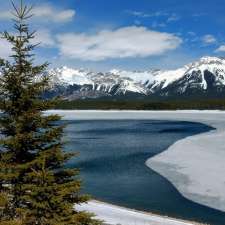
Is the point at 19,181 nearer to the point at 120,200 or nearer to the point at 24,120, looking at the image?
the point at 24,120

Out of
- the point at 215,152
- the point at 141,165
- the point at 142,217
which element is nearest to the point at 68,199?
the point at 142,217

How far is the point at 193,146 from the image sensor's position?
245 ft

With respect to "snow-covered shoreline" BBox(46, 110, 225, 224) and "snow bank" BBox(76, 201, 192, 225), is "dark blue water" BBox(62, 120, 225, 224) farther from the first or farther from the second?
"snow bank" BBox(76, 201, 192, 225)

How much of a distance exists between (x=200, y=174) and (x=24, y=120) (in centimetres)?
3900

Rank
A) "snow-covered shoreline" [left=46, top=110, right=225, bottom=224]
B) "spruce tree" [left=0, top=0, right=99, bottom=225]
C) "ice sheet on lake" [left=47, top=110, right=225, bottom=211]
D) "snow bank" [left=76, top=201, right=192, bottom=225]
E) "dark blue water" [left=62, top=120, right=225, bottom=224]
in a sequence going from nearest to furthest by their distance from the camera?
"spruce tree" [left=0, top=0, right=99, bottom=225] < "snow bank" [left=76, top=201, right=192, bottom=225] < "dark blue water" [left=62, top=120, right=225, bottom=224] < "snow-covered shoreline" [left=46, top=110, right=225, bottom=224] < "ice sheet on lake" [left=47, top=110, right=225, bottom=211]

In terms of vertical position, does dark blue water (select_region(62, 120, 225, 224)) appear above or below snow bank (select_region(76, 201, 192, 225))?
below

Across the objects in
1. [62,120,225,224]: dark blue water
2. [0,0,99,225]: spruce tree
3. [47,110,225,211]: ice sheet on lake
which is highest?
[0,0,99,225]: spruce tree

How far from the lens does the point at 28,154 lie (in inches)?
565

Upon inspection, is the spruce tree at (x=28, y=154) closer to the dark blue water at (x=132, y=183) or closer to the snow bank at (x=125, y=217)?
the dark blue water at (x=132, y=183)

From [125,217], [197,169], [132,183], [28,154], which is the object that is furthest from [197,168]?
[28,154]

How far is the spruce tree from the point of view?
13.4 meters

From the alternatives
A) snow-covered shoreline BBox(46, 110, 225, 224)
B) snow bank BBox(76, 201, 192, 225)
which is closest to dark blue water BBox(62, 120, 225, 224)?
snow-covered shoreline BBox(46, 110, 225, 224)

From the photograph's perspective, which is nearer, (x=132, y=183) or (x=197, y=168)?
(x=132, y=183)

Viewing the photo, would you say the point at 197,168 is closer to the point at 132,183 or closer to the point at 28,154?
the point at 132,183
